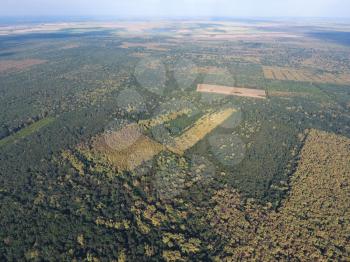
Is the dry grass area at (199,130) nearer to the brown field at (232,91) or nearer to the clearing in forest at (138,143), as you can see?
the clearing in forest at (138,143)

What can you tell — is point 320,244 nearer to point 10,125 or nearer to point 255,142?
point 255,142

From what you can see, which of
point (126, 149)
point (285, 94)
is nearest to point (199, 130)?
point (126, 149)

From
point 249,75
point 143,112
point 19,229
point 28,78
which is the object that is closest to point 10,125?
point 143,112

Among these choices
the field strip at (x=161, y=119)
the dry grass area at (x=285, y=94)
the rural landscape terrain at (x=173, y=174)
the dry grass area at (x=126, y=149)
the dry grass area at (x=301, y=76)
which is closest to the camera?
the rural landscape terrain at (x=173, y=174)

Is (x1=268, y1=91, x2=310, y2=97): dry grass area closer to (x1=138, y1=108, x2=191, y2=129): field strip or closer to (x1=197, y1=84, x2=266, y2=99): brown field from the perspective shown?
(x1=197, y1=84, x2=266, y2=99): brown field

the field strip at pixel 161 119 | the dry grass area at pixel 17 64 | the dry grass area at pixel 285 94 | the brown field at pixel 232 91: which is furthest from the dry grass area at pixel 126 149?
the dry grass area at pixel 17 64

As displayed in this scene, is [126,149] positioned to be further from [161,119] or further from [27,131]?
[27,131]
